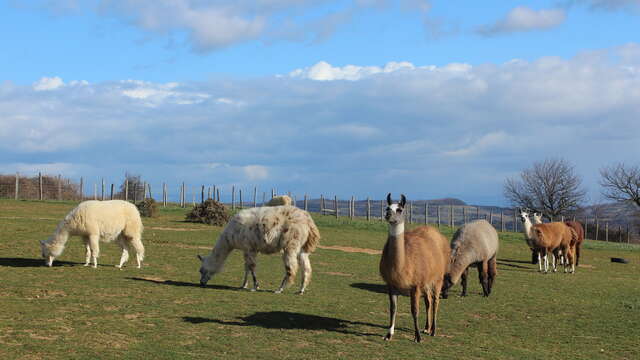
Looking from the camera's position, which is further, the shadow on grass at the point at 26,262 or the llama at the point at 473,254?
the shadow on grass at the point at 26,262

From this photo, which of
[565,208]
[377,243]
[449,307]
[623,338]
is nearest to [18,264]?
[449,307]

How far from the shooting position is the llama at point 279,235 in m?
14.3

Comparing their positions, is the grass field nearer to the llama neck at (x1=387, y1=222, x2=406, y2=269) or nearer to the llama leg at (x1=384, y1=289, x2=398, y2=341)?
the llama leg at (x1=384, y1=289, x2=398, y2=341)

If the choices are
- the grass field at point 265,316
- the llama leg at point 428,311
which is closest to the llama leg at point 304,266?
the grass field at point 265,316

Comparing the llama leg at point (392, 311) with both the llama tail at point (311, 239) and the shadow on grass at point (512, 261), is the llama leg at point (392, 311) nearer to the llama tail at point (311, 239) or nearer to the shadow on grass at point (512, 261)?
the llama tail at point (311, 239)

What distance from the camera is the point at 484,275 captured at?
16547mm

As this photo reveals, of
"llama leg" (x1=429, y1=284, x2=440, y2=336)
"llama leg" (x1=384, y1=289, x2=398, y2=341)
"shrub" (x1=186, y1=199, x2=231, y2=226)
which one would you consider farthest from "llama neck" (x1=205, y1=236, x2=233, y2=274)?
"shrub" (x1=186, y1=199, x2=231, y2=226)

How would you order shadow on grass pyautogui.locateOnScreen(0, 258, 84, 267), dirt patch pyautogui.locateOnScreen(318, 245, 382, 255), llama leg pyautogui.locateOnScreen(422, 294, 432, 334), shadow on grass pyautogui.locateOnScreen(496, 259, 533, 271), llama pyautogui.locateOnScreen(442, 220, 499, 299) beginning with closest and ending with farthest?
llama leg pyautogui.locateOnScreen(422, 294, 432, 334) < llama pyautogui.locateOnScreen(442, 220, 499, 299) < shadow on grass pyautogui.locateOnScreen(0, 258, 84, 267) < shadow on grass pyautogui.locateOnScreen(496, 259, 533, 271) < dirt patch pyautogui.locateOnScreen(318, 245, 382, 255)

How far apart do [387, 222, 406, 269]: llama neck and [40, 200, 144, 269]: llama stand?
32.2 feet

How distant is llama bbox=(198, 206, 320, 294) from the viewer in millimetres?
14312

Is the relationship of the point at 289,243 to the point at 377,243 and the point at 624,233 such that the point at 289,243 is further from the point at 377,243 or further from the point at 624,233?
the point at 624,233

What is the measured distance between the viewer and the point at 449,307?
14.7 metres

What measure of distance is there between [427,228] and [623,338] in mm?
4675

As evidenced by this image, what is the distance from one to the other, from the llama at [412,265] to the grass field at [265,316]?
69cm
